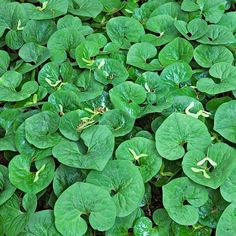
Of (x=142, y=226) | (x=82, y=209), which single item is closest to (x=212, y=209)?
(x=142, y=226)

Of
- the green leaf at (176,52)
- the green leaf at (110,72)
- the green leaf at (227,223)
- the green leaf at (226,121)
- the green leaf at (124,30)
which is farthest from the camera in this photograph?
the green leaf at (124,30)

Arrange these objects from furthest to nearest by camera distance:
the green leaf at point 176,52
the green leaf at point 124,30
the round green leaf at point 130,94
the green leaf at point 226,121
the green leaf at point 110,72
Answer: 1. the green leaf at point 124,30
2. the green leaf at point 176,52
3. the green leaf at point 110,72
4. the round green leaf at point 130,94
5. the green leaf at point 226,121

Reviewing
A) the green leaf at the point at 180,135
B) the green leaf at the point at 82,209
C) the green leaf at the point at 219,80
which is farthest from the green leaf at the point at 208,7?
the green leaf at the point at 82,209

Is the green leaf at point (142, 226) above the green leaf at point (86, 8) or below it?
below

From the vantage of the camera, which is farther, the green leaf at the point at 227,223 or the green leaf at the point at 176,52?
the green leaf at the point at 176,52

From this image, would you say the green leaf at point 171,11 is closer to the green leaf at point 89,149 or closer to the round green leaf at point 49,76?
the round green leaf at point 49,76

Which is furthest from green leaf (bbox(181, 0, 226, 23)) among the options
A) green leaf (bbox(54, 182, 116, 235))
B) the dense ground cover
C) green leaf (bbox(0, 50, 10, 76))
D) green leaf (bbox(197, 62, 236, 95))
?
green leaf (bbox(54, 182, 116, 235))

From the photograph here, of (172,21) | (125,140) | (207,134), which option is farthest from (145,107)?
(172,21)
